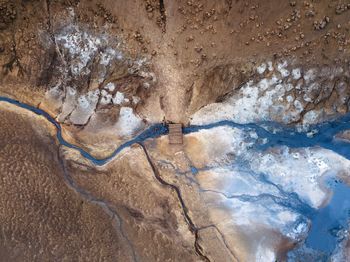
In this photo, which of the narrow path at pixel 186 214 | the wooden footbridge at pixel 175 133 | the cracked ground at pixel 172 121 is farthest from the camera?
the wooden footbridge at pixel 175 133

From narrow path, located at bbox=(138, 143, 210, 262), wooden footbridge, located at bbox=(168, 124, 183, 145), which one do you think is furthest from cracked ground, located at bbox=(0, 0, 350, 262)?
wooden footbridge, located at bbox=(168, 124, 183, 145)

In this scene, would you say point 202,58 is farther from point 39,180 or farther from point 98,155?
point 39,180

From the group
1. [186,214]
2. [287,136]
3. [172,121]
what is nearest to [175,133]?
[172,121]

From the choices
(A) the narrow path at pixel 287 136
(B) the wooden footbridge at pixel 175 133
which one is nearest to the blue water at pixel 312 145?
(A) the narrow path at pixel 287 136

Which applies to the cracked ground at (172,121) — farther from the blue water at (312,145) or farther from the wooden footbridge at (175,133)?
the wooden footbridge at (175,133)

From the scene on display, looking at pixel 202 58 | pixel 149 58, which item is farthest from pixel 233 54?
pixel 149 58

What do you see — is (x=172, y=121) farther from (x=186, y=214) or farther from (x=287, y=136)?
(x=287, y=136)
